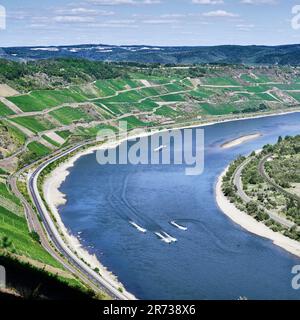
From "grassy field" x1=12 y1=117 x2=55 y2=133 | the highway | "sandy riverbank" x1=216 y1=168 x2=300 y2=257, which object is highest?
"grassy field" x1=12 y1=117 x2=55 y2=133

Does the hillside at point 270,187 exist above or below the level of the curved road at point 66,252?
above

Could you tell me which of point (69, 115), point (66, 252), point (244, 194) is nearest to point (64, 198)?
point (66, 252)

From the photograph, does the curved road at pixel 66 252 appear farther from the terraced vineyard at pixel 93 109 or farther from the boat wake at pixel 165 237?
the boat wake at pixel 165 237

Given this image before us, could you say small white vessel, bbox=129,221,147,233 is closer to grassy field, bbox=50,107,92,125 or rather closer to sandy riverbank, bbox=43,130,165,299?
sandy riverbank, bbox=43,130,165,299

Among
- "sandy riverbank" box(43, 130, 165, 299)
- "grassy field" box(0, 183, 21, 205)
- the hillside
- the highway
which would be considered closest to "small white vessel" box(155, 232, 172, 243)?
"sandy riverbank" box(43, 130, 165, 299)

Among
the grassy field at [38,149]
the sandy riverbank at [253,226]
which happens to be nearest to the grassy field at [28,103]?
the grassy field at [38,149]

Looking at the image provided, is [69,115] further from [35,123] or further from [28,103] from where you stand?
[35,123]
